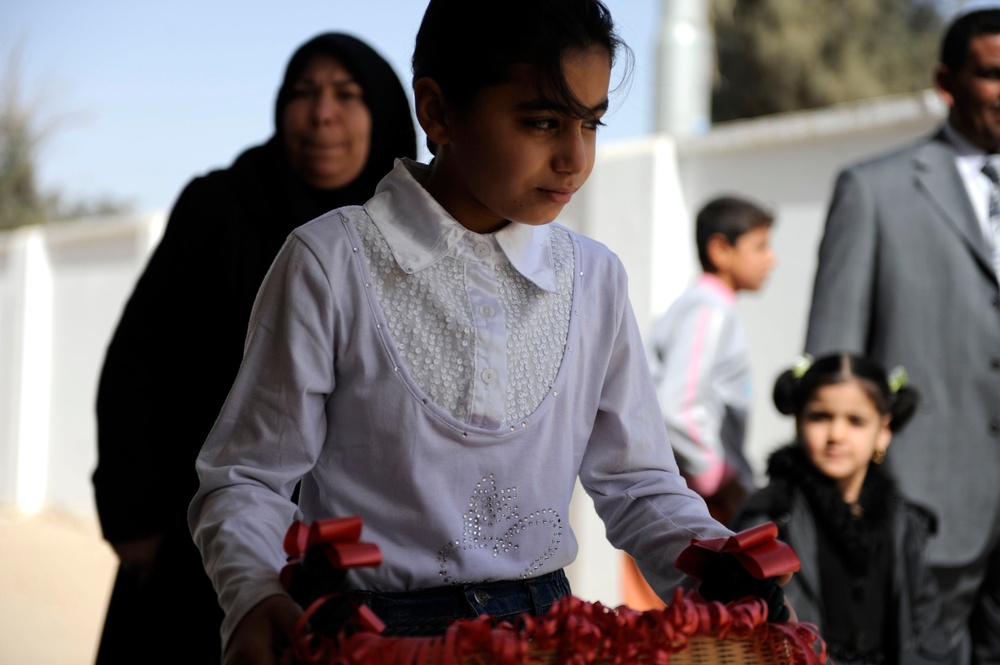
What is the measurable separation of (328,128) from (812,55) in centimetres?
1737

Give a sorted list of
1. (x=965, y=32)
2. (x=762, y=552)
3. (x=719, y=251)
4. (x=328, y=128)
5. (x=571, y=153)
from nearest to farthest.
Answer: (x=762, y=552) < (x=571, y=153) < (x=328, y=128) < (x=965, y=32) < (x=719, y=251)

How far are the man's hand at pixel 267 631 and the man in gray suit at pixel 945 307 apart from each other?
278 centimetres

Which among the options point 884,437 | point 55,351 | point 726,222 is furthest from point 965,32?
point 55,351

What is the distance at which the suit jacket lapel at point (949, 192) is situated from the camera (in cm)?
371

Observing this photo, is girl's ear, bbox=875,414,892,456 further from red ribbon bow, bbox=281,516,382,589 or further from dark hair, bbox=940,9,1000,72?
red ribbon bow, bbox=281,516,382,589

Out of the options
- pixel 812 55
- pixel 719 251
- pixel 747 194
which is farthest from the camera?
pixel 812 55

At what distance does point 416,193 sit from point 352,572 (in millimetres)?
508

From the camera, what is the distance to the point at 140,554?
2729 millimetres

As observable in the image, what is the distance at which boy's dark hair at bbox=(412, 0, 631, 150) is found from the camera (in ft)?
5.09

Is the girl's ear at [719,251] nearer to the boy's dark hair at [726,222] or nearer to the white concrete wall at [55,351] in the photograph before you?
the boy's dark hair at [726,222]

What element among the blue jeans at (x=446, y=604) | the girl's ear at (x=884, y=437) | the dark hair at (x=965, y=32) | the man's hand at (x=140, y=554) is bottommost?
the girl's ear at (x=884, y=437)

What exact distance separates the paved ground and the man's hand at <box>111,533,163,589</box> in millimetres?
4057

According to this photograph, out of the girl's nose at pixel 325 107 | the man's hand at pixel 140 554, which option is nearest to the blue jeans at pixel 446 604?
the man's hand at pixel 140 554

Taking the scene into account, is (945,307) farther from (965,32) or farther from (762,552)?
(762,552)
